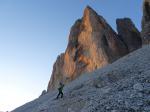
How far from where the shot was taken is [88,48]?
3570 inches

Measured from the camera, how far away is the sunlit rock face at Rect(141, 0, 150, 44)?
73.6 m

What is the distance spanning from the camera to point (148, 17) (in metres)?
78.0

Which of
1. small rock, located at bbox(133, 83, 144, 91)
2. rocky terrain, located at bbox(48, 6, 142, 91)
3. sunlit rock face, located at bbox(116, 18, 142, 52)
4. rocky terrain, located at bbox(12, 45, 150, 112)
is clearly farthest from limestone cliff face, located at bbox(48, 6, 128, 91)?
small rock, located at bbox(133, 83, 144, 91)

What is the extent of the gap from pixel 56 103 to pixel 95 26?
180ft

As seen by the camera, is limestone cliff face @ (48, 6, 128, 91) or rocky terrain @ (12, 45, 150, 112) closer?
rocky terrain @ (12, 45, 150, 112)

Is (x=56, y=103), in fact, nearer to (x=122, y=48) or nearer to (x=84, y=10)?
(x=122, y=48)

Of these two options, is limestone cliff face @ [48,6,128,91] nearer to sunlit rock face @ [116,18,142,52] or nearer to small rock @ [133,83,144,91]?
sunlit rock face @ [116,18,142,52]

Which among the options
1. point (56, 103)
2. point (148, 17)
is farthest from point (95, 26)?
point (56, 103)

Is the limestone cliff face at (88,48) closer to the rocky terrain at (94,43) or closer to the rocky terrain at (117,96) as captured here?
the rocky terrain at (94,43)

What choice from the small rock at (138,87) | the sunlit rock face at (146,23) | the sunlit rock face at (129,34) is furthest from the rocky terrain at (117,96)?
the sunlit rock face at (129,34)

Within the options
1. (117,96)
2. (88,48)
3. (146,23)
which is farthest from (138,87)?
(88,48)

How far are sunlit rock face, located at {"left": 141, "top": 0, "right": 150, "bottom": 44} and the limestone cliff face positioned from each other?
997cm

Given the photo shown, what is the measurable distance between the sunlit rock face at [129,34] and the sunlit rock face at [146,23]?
1054 cm

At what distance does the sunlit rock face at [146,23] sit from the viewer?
2896 inches
